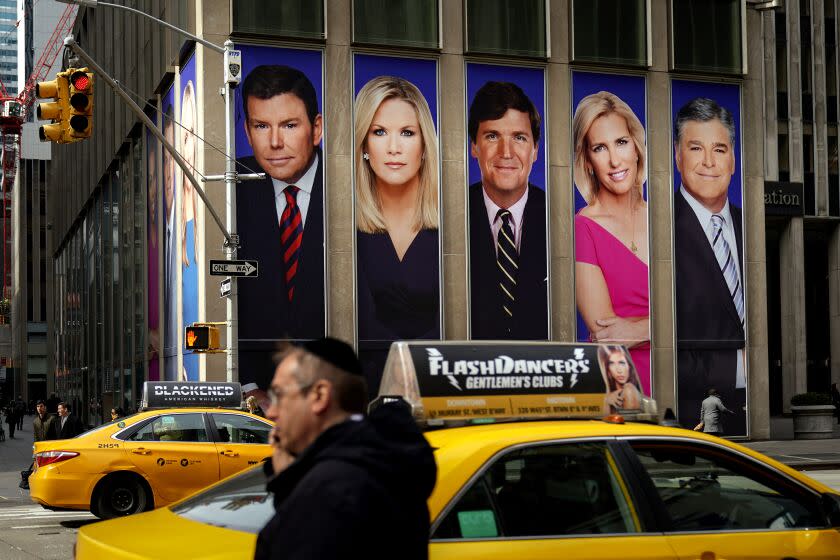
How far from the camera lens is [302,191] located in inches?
1176

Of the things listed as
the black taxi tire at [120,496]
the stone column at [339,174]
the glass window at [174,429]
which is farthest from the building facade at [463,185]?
the black taxi tire at [120,496]

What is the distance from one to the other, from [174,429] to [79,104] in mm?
4721

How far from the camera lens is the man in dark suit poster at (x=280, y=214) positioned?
29219 millimetres

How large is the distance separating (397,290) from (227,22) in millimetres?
8219

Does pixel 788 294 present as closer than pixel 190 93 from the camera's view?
No

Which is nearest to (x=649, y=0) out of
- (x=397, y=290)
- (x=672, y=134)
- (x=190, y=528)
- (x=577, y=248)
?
(x=672, y=134)

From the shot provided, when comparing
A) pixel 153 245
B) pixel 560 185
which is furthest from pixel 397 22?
pixel 153 245

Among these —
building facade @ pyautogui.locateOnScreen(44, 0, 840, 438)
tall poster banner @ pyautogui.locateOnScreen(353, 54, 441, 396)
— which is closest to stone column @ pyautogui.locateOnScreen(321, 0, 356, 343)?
building facade @ pyautogui.locateOnScreen(44, 0, 840, 438)

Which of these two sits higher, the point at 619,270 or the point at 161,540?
the point at 619,270

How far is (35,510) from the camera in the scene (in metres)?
17.8

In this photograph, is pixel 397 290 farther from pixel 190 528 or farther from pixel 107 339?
pixel 190 528

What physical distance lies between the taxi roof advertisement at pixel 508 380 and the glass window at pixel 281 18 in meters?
24.3

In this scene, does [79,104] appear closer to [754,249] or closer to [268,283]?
[268,283]

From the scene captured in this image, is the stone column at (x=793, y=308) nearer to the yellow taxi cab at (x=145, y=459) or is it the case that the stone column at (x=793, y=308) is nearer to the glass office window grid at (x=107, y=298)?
the glass office window grid at (x=107, y=298)
